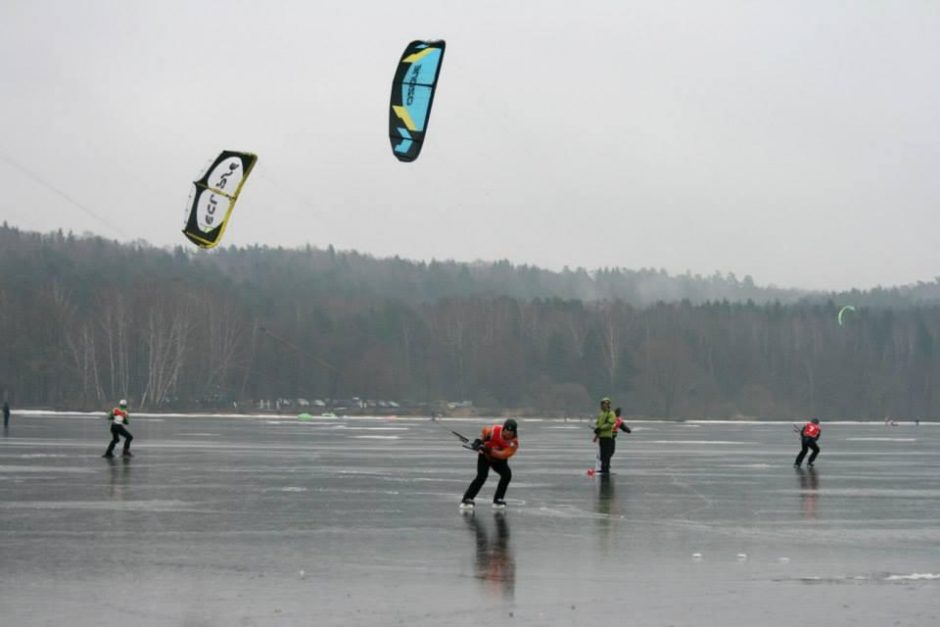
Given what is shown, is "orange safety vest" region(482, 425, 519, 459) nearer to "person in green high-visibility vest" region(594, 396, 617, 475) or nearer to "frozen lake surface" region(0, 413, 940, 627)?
"frozen lake surface" region(0, 413, 940, 627)

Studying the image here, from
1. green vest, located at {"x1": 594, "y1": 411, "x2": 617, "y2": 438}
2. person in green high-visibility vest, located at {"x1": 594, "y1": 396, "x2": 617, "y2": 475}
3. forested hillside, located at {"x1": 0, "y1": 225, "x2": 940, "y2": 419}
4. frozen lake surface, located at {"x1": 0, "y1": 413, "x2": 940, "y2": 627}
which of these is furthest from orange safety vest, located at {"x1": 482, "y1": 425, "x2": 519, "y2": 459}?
forested hillside, located at {"x1": 0, "y1": 225, "x2": 940, "y2": 419}

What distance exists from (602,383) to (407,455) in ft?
342

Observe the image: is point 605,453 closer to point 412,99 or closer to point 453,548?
point 412,99

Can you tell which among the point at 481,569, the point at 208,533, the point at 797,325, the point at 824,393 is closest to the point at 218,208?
the point at 208,533

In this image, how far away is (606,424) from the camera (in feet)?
82.9

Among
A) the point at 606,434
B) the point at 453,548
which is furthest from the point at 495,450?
the point at 606,434

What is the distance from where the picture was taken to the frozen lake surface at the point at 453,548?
981 centimetres

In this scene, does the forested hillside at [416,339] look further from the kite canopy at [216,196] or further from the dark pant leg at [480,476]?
the dark pant leg at [480,476]

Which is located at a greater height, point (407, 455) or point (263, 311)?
point (263, 311)

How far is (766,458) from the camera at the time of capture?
1350 inches

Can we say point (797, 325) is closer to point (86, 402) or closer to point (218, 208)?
Answer: point (86, 402)

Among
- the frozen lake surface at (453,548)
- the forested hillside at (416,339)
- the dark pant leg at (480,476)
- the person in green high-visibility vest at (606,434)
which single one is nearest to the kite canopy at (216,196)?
the frozen lake surface at (453,548)

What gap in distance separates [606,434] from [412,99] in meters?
7.19

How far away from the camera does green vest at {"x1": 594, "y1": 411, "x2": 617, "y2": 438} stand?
2506 centimetres
